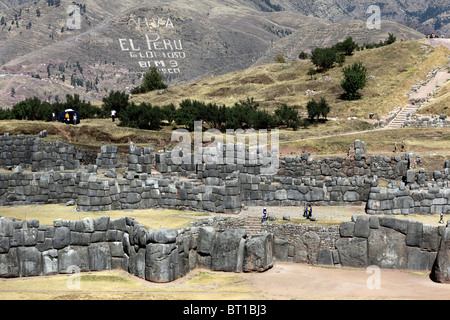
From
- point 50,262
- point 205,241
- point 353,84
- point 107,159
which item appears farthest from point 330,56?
point 50,262

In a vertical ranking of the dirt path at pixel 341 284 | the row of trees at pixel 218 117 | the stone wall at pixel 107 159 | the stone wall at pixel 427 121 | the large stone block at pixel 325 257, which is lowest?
the dirt path at pixel 341 284

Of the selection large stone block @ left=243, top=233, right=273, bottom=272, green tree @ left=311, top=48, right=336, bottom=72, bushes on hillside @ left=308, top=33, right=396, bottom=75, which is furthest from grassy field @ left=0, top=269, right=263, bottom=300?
bushes on hillside @ left=308, top=33, right=396, bottom=75

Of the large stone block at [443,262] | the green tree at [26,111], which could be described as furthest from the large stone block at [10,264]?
the green tree at [26,111]

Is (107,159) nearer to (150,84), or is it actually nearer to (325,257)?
(325,257)

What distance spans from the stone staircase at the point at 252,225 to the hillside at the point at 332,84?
42.7 meters

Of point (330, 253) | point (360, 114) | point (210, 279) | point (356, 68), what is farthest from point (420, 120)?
point (210, 279)

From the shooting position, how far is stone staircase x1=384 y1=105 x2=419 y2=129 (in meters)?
63.2

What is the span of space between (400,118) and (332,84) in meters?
21.5

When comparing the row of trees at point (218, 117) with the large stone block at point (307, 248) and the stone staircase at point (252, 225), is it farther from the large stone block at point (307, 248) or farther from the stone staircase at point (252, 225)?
the large stone block at point (307, 248)

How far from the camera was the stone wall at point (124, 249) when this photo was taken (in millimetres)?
24266

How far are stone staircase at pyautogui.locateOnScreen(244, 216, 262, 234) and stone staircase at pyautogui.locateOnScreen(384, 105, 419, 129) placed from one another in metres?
35.5

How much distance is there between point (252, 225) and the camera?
1176 inches

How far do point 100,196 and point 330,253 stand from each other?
11.0m

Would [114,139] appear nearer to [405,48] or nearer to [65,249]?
[65,249]
